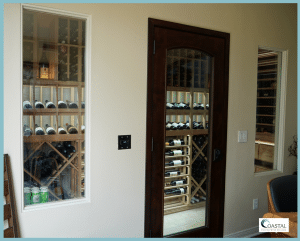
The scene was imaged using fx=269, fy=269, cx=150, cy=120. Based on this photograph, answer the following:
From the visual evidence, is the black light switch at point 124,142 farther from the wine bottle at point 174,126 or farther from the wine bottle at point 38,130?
the wine bottle at point 38,130

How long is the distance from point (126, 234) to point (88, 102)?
1.14 m

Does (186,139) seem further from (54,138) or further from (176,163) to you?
(54,138)

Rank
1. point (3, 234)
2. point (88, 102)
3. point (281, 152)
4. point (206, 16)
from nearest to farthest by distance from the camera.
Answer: point (3, 234), point (88, 102), point (206, 16), point (281, 152)

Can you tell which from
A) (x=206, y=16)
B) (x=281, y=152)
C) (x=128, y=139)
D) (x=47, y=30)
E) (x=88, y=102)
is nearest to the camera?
(x=47, y=30)

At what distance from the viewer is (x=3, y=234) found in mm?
1711

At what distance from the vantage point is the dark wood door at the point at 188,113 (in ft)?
7.64

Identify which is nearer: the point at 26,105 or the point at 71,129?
the point at 26,105

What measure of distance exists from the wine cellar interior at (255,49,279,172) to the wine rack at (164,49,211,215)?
0.78 metres

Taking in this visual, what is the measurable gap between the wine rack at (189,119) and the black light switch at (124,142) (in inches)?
15.5

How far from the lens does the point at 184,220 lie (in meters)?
2.59

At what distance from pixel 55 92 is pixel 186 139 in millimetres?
1253

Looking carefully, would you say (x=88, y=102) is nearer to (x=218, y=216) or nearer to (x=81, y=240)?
(x=81, y=240)

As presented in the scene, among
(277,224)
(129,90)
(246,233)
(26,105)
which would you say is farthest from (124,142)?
(246,233)

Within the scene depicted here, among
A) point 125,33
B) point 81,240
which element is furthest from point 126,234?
point 125,33
